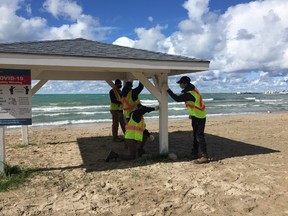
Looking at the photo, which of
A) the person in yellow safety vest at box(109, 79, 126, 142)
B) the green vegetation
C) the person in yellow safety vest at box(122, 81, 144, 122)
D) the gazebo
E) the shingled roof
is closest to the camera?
the green vegetation

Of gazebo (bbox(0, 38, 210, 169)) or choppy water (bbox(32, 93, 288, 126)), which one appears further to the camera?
choppy water (bbox(32, 93, 288, 126))

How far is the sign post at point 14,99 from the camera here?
5762 mm

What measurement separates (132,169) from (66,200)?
6.13 ft

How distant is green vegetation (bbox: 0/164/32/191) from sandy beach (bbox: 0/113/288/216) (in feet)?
0.54

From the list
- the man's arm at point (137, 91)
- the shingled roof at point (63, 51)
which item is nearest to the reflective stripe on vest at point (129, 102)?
the man's arm at point (137, 91)

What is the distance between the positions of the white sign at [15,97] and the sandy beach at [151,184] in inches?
45.3

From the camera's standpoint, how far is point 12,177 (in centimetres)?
573

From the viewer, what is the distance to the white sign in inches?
227

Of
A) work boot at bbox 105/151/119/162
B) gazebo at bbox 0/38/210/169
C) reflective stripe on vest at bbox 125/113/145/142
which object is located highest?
gazebo at bbox 0/38/210/169

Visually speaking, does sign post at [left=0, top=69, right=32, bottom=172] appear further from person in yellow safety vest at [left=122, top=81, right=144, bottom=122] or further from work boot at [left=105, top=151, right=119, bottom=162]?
person in yellow safety vest at [left=122, top=81, right=144, bottom=122]

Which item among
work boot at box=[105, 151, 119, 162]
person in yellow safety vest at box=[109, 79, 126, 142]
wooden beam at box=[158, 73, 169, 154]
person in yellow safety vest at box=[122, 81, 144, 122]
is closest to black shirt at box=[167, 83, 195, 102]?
wooden beam at box=[158, 73, 169, 154]

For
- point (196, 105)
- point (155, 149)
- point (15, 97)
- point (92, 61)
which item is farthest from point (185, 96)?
point (15, 97)

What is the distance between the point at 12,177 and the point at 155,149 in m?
3.81

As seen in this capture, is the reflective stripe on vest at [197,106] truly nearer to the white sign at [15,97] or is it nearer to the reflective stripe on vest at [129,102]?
the reflective stripe on vest at [129,102]
